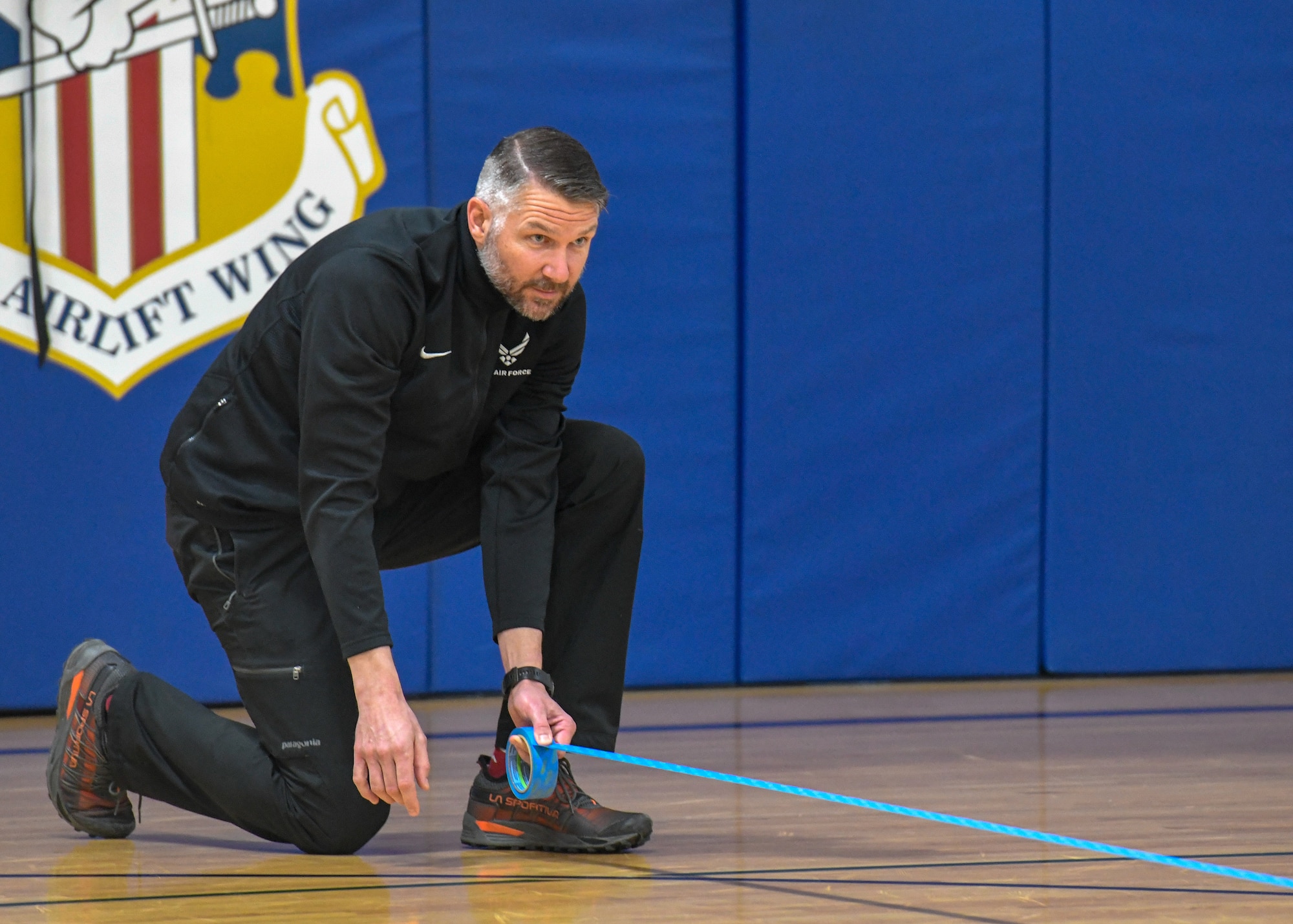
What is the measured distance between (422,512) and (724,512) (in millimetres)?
1396

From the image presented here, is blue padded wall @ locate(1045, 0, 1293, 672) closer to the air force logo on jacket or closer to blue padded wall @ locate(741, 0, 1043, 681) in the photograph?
blue padded wall @ locate(741, 0, 1043, 681)

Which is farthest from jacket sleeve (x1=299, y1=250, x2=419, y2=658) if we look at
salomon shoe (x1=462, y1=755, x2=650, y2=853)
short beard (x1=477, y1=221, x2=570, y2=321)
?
salomon shoe (x1=462, y1=755, x2=650, y2=853)

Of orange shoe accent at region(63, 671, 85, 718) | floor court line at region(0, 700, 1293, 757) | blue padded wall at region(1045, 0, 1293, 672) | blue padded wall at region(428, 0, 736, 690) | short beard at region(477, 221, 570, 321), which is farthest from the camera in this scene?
blue padded wall at region(1045, 0, 1293, 672)

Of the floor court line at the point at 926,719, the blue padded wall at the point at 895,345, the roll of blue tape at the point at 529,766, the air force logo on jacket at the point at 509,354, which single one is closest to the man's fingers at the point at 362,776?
the roll of blue tape at the point at 529,766

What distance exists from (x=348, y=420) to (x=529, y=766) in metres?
0.47

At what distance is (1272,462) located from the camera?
3.55 metres

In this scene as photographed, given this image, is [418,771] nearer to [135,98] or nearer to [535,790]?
[535,790]

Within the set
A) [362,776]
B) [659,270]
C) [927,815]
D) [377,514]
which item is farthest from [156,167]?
[927,815]

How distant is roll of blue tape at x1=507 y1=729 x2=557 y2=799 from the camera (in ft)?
5.79

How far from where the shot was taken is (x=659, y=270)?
329 cm

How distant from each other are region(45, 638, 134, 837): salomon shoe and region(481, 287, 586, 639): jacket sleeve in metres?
0.49

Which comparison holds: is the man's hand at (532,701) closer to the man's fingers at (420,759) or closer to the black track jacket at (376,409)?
the black track jacket at (376,409)

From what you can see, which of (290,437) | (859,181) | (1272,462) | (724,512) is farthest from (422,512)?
(1272,462)

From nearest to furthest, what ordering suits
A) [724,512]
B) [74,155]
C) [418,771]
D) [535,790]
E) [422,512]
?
[418,771]
[535,790]
[422,512]
[74,155]
[724,512]
